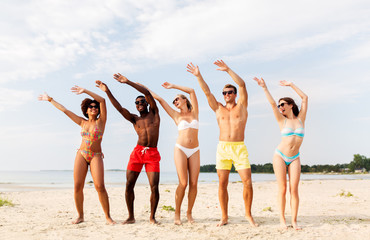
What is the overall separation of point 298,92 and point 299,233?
2.87 meters

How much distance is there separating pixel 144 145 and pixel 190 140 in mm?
1045

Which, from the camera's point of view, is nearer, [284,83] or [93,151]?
[284,83]

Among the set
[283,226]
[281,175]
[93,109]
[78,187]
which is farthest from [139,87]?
[283,226]

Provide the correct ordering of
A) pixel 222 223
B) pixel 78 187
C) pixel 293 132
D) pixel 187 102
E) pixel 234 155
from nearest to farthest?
pixel 293 132 → pixel 234 155 → pixel 222 223 → pixel 187 102 → pixel 78 187

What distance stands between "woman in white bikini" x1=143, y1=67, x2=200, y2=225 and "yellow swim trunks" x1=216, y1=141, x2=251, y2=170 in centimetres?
55

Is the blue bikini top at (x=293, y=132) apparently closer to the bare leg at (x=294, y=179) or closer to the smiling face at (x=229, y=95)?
the bare leg at (x=294, y=179)

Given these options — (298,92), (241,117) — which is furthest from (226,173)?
(298,92)

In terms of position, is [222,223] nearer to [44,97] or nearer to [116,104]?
[116,104]

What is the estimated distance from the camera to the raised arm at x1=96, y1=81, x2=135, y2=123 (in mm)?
7458

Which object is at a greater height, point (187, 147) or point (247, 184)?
point (187, 147)

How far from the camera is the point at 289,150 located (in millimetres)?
6809

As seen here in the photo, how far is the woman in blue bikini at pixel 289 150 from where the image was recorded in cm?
680

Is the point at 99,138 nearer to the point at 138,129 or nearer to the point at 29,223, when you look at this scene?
the point at 138,129

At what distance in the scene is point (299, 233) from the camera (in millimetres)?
6727
